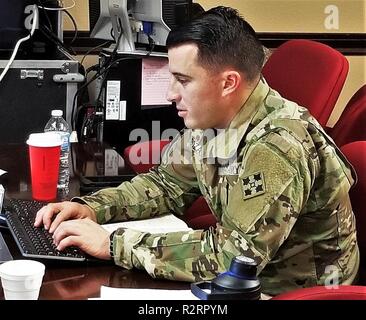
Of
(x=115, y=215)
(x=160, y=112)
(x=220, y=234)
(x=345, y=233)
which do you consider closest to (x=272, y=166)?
(x=220, y=234)

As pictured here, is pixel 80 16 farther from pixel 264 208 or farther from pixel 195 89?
pixel 264 208

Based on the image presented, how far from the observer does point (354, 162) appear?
4.60 feet

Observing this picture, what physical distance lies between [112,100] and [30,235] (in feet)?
3.53

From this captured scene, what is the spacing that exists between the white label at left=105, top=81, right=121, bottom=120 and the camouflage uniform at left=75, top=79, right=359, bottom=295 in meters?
0.80

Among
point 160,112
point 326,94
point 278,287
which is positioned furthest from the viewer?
point 160,112

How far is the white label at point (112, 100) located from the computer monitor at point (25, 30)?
0.29 meters

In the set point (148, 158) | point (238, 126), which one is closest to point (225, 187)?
point (238, 126)

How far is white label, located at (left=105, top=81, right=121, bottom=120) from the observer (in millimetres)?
2330

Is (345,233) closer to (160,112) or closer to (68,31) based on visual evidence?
(160,112)

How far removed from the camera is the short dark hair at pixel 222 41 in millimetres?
1347

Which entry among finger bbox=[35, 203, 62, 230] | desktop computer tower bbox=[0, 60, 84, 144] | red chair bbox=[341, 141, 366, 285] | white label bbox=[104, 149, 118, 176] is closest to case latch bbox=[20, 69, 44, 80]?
desktop computer tower bbox=[0, 60, 84, 144]

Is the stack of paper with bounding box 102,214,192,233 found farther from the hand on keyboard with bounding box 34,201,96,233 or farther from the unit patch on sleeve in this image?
the unit patch on sleeve

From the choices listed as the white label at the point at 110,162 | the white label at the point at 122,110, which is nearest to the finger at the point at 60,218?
the white label at the point at 110,162

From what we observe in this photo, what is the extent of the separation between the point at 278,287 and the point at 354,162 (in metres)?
0.31
